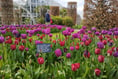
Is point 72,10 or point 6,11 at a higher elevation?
point 72,10

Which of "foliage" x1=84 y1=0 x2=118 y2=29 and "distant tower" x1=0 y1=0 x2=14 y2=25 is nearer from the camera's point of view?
"foliage" x1=84 y1=0 x2=118 y2=29

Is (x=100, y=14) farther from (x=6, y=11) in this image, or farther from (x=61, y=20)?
(x=61, y=20)

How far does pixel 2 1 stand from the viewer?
12242mm

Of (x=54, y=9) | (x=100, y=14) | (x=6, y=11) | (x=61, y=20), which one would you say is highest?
(x=54, y=9)

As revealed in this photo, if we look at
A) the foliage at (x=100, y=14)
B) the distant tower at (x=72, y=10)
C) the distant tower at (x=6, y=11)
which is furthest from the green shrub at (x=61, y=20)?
the foliage at (x=100, y=14)

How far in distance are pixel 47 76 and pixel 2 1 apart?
11.0 metres

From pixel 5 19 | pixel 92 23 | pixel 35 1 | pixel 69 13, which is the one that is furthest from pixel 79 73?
pixel 35 1

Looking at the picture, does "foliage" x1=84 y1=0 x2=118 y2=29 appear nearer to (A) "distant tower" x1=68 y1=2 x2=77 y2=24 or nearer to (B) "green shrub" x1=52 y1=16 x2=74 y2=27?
(B) "green shrub" x1=52 y1=16 x2=74 y2=27

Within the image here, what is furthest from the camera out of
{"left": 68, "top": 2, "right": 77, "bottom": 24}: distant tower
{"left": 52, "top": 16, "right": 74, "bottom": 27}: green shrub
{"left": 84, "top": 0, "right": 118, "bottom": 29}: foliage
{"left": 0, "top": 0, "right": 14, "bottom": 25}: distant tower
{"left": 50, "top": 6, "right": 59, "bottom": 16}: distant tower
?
{"left": 68, "top": 2, "right": 77, "bottom": 24}: distant tower

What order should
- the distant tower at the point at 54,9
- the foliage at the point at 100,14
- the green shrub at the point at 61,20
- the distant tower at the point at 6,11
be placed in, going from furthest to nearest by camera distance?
the distant tower at the point at 54,9
the green shrub at the point at 61,20
the distant tower at the point at 6,11
the foliage at the point at 100,14

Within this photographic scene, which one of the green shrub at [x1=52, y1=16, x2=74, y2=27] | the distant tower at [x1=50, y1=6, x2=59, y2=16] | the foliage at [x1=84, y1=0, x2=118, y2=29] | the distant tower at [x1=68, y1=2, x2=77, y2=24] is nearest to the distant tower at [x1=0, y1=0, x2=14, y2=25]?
the green shrub at [x1=52, y1=16, x2=74, y2=27]

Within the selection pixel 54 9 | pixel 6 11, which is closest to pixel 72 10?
pixel 54 9

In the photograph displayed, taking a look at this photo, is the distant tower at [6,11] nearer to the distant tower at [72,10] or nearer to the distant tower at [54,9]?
the distant tower at [54,9]

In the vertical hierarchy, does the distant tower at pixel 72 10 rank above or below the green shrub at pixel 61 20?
above
